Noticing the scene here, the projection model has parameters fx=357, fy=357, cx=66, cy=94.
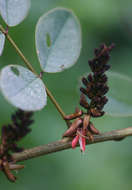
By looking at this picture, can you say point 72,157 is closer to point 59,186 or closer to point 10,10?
point 59,186

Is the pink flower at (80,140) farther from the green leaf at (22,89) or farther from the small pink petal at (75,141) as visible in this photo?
the green leaf at (22,89)

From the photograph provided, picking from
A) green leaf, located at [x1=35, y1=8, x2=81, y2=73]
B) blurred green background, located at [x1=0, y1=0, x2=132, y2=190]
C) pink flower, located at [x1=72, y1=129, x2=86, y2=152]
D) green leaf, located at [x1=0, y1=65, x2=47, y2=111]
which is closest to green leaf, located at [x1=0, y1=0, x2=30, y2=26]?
green leaf, located at [x1=35, y1=8, x2=81, y2=73]

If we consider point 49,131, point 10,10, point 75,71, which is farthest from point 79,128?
point 75,71

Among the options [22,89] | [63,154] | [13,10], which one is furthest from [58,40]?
[63,154]

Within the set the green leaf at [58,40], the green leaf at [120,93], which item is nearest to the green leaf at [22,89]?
the green leaf at [58,40]

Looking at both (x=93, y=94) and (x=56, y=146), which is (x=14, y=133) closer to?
(x=56, y=146)

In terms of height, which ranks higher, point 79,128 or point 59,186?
point 79,128
